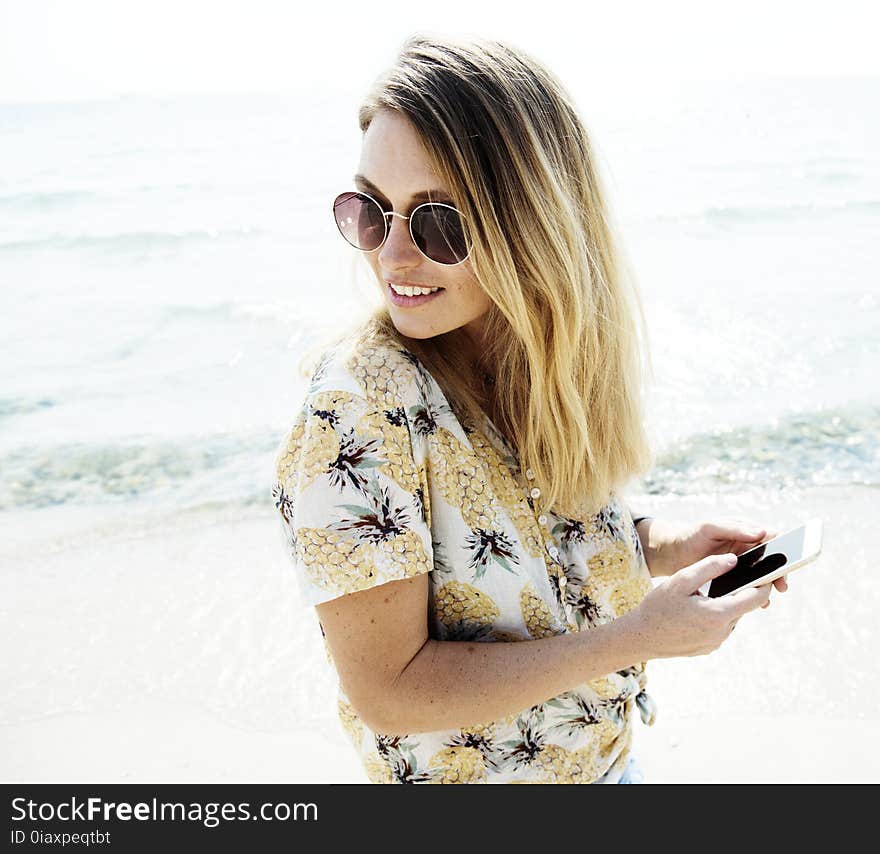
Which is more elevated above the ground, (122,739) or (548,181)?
(548,181)

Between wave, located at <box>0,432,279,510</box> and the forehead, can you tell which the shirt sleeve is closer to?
the forehead

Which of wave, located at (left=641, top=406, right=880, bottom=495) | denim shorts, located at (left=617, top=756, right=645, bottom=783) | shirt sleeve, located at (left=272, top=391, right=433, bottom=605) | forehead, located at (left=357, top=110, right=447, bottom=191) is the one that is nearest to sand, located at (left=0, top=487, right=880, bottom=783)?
wave, located at (left=641, top=406, right=880, bottom=495)

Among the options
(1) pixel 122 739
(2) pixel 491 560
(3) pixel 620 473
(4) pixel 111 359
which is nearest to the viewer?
(2) pixel 491 560

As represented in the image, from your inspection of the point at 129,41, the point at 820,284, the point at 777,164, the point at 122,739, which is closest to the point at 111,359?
the point at 122,739

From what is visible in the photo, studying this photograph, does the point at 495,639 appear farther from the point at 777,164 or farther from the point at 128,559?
the point at 777,164

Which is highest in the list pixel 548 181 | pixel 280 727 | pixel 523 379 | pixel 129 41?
pixel 129 41

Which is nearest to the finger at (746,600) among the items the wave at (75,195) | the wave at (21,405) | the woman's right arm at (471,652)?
the woman's right arm at (471,652)

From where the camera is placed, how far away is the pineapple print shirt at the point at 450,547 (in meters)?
1.57

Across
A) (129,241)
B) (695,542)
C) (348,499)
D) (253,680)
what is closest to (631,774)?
(695,542)

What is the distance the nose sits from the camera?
183cm

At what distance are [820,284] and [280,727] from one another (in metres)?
9.84

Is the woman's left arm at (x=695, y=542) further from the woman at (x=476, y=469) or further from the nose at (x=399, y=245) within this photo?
the nose at (x=399, y=245)

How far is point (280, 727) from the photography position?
4.00 meters

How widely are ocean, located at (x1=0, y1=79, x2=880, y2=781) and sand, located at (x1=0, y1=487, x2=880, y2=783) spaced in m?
0.01
